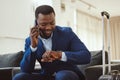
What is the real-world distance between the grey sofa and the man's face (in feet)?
1.19

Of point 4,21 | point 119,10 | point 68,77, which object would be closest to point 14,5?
point 4,21

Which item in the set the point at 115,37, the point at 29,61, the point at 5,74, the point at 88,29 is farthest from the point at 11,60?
the point at 115,37

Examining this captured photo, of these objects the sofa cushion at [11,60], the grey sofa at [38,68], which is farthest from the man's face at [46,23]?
the sofa cushion at [11,60]

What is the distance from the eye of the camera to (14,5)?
13.0 feet

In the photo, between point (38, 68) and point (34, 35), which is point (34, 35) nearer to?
point (34, 35)

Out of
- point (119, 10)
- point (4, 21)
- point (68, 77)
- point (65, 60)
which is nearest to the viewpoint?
point (68, 77)

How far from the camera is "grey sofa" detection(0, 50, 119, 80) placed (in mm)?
1822

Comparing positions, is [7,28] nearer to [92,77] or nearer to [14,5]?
[14,5]

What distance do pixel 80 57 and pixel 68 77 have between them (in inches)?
8.5

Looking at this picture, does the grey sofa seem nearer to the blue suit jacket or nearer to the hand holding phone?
the blue suit jacket

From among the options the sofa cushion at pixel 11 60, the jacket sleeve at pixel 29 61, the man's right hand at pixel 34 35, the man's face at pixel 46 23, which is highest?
the man's face at pixel 46 23

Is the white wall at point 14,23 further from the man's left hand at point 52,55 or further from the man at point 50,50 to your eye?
the man's left hand at point 52,55

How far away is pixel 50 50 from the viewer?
1600 millimetres

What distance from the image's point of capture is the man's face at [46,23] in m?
1.62
